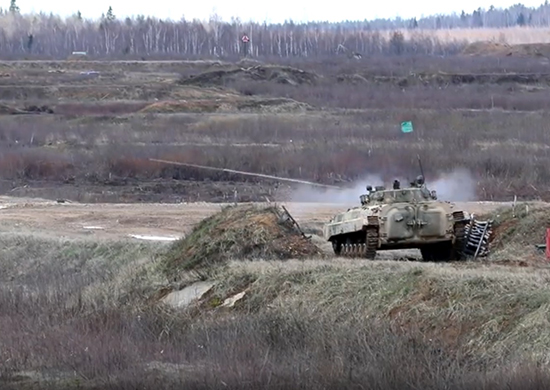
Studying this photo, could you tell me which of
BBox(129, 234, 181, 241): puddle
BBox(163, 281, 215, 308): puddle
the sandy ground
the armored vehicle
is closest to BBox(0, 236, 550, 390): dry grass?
BBox(163, 281, 215, 308): puddle

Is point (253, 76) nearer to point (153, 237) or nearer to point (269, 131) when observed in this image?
point (269, 131)

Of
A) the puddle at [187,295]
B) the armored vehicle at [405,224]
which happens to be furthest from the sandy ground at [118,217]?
the armored vehicle at [405,224]

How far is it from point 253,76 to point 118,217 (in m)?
52.7

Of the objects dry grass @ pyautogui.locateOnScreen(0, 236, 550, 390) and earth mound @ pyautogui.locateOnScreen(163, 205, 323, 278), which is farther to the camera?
earth mound @ pyautogui.locateOnScreen(163, 205, 323, 278)

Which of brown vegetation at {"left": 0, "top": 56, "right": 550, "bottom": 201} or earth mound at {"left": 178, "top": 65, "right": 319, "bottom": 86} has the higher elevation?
earth mound at {"left": 178, "top": 65, "right": 319, "bottom": 86}

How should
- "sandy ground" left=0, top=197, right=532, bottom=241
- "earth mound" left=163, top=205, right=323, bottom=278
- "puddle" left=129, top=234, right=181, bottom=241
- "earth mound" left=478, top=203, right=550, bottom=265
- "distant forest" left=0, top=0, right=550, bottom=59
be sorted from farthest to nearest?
1. "distant forest" left=0, top=0, right=550, bottom=59
2. "sandy ground" left=0, top=197, right=532, bottom=241
3. "puddle" left=129, top=234, right=181, bottom=241
4. "earth mound" left=163, top=205, right=323, bottom=278
5. "earth mound" left=478, top=203, right=550, bottom=265

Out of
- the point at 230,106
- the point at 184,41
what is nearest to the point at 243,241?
the point at 230,106

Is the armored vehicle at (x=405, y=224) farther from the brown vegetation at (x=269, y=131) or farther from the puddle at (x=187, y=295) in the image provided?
the brown vegetation at (x=269, y=131)

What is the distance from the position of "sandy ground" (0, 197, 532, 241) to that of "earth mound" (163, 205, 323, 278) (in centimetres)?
463

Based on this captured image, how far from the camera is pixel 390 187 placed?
38000 mm

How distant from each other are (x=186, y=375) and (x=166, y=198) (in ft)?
84.1

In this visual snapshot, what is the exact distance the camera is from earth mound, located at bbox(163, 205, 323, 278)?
22531mm

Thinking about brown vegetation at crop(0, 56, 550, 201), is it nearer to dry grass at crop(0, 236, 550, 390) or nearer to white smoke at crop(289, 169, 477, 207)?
white smoke at crop(289, 169, 477, 207)

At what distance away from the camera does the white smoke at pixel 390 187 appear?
38.5 metres
